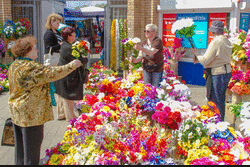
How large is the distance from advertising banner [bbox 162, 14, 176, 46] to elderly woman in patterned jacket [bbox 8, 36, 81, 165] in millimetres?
6414

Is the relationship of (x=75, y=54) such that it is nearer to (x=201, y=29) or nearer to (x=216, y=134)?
(x=216, y=134)

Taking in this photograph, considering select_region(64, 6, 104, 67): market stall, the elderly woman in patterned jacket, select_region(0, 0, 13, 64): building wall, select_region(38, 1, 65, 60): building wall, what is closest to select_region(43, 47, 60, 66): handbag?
the elderly woman in patterned jacket

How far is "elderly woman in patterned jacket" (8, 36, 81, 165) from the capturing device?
2.99 metres

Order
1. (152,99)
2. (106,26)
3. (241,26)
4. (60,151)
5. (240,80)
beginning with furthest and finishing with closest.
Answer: (106,26)
(241,26)
(240,80)
(152,99)
(60,151)

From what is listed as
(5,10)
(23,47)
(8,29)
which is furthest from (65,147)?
(5,10)

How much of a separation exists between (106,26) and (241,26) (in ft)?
15.6

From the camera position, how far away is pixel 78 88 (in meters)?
5.22

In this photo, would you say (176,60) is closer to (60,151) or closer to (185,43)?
(185,43)

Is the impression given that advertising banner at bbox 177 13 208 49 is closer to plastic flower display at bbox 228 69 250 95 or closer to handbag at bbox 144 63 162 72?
plastic flower display at bbox 228 69 250 95

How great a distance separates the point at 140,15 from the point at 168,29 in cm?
107

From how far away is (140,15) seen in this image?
977cm

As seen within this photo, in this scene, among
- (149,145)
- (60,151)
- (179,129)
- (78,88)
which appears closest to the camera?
(149,145)

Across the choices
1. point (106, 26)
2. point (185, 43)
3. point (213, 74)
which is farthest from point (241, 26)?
point (106, 26)

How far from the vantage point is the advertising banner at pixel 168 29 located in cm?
917
